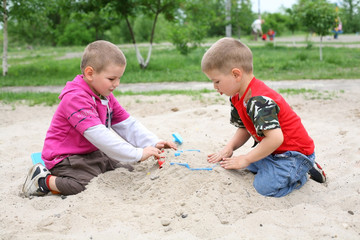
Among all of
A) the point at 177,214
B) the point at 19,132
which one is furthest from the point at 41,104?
the point at 177,214

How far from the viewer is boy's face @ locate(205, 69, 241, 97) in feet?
8.52

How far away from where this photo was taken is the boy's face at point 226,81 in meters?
2.60

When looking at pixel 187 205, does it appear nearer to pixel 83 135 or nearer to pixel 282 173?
pixel 282 173

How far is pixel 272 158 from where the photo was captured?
274 centimetres

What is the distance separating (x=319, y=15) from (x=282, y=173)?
9982mm

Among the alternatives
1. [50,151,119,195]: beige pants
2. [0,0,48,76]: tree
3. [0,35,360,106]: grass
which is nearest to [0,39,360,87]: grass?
[0,35,360,106]: grass

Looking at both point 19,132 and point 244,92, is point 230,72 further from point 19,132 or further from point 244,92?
point 19,132

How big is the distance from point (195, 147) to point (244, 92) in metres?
1.33

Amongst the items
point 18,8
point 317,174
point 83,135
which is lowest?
point 317,174

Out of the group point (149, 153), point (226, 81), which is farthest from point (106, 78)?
point (226, 81)

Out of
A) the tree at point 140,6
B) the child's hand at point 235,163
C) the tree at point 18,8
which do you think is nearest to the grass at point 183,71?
the tree at point 140,6

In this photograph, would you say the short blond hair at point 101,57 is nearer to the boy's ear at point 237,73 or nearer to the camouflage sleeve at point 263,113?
the boy's ear at point 237,73

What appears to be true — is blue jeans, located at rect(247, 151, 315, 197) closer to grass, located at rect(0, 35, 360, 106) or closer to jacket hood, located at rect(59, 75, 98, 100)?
jacket hood, located at rect(59, 75, 98, 100)

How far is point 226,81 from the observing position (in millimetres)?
2604
